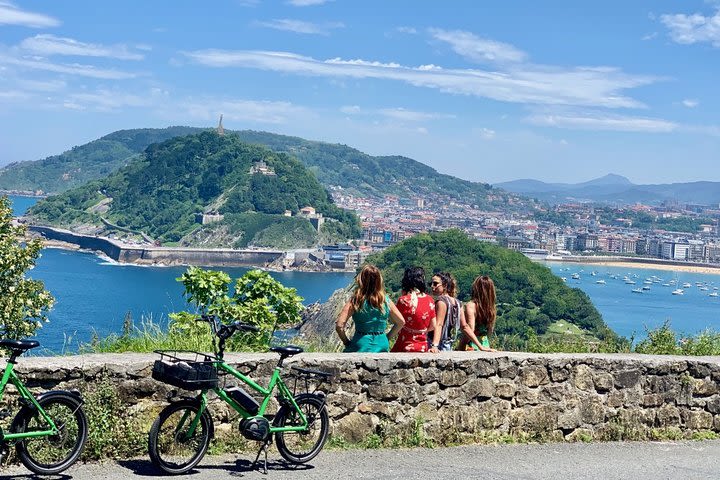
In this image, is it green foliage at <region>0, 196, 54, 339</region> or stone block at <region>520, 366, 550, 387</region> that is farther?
green foliage at <region>0, 196, 54, 339</region>

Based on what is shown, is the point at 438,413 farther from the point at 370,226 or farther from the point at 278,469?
the point at 370,226

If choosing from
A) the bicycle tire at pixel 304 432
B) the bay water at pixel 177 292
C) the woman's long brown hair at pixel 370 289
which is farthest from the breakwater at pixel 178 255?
the bicycle tire at pixel 304 432

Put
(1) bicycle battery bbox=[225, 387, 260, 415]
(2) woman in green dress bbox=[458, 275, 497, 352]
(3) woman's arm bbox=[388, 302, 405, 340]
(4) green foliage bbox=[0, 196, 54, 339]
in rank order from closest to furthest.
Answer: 1. (1) bicycle battery bbox=[225, 387, 260, 415]
2. (3) woman's arm bbox=[388, 302, 405, 340]
3. (2) woman in green dress bbox=[458, 275, 497, 352]
4. (4) green foliage bbox=[0, 196, 54, 339]

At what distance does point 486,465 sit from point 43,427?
2.56 metres

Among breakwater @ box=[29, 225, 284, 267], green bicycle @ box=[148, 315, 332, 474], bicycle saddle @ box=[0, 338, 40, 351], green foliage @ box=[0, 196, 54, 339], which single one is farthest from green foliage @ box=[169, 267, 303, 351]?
breakwater @ box=[29, 225, 284, 267]

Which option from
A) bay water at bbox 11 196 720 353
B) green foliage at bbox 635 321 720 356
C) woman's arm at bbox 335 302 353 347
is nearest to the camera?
woman's arm at bbox 335 302 353 347

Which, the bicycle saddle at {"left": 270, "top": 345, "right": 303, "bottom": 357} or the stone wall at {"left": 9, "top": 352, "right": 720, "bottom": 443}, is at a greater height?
the bicycle saddle at {"left": 270, "top": 345, "right": 303, "bottom": 357}

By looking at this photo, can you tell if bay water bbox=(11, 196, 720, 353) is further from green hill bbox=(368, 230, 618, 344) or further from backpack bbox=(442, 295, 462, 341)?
backpack bbox=(442, 295, 462, 341)

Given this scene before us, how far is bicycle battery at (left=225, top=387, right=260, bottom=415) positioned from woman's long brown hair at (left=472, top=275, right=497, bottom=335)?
7.55 feet

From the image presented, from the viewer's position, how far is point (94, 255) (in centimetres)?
13375

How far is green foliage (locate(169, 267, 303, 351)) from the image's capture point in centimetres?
764

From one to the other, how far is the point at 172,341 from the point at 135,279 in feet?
330

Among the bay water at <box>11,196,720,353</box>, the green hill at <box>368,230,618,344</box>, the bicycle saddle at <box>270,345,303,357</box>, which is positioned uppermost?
the bicycle saddle at <box>270,345,303,357</box>

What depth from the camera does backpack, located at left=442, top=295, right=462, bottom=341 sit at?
6820 millimetres
